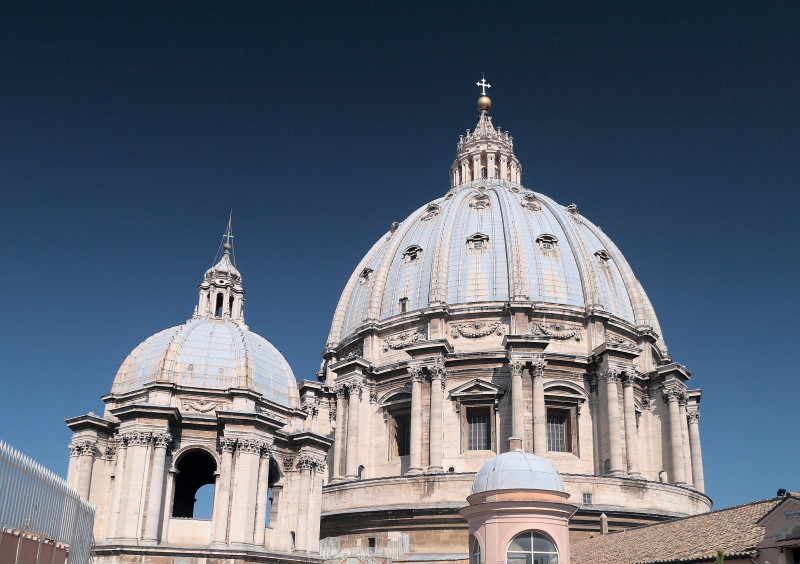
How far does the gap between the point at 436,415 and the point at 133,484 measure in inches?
792

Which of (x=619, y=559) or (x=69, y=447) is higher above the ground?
(x=69, y=447)

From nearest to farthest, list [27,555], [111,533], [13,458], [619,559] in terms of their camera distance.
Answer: [13,458] < [27,555] < [619,559] < [111,533]

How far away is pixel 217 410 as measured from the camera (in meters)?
41.5

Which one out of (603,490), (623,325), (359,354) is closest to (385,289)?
(359,354)

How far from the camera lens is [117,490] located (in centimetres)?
3934

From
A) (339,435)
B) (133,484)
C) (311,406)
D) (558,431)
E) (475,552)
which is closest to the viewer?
(475,552)

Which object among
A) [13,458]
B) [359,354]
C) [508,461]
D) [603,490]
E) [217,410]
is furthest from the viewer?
[359,354]

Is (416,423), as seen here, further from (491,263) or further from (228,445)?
(228,445)

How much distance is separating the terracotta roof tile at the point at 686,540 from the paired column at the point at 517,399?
10923 mm

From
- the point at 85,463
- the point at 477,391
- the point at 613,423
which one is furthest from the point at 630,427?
the point at 85,463

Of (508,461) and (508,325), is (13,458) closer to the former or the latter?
(508,461)

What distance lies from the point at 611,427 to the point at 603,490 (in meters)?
4.74

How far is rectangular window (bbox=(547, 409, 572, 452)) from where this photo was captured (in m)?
54.8

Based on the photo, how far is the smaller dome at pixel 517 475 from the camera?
92.9ft
